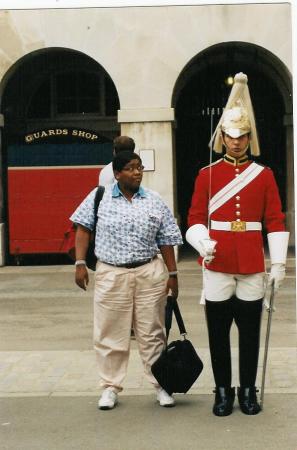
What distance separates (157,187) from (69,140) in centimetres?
230

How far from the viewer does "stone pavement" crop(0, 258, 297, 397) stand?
5746 mm

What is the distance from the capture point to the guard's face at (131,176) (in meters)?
4.95

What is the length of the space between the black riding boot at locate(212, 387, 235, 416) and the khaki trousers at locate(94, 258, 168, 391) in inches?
16.8

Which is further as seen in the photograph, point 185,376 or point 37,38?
point 37,38

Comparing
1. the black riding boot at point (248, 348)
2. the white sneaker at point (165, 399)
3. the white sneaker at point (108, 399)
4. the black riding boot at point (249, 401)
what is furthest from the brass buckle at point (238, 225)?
the white sneaker at point (108, 399)

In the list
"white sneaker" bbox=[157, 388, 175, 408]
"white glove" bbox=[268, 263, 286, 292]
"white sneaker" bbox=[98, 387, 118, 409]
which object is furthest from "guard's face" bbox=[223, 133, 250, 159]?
"white sneaker" bbox=[98, 387, 118, 409]

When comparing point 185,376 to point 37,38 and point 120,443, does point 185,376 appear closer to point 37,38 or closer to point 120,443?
point 120,443

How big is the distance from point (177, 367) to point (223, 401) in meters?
0.33

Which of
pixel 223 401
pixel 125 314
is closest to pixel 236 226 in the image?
pixel 125 314

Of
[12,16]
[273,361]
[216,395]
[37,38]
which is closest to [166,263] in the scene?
[216,395]

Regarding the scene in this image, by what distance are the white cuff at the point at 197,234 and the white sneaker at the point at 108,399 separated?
3.56ft

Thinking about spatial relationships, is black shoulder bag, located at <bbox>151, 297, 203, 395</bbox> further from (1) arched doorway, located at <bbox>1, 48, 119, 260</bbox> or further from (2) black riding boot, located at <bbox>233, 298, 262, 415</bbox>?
(1) arched doorway, located at <bbox>1, 48, 119, 260</bbox>

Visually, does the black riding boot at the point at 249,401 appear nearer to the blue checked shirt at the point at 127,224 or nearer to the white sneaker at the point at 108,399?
the white sneaker at the point at 108,399

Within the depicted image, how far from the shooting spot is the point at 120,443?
4.47 m
